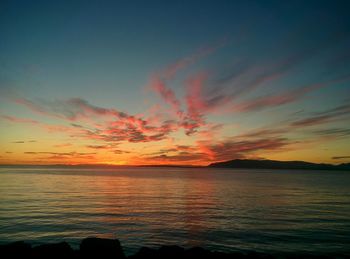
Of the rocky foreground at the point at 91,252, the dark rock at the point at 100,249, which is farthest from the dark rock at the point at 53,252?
the dark rock at the point at 100,249

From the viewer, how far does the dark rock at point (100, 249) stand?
17484 mm

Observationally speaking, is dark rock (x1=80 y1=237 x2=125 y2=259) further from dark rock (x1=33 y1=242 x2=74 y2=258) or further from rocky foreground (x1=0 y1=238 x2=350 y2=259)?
dark rock (x1=33 y1=242 x2=74 y2=258)

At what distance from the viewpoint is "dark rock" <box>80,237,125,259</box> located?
1748 cm

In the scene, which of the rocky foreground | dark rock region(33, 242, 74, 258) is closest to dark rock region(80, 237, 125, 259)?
the rocky foreground

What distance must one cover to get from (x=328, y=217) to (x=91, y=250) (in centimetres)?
3352

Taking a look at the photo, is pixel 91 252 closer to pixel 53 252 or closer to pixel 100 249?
pixel 100 249

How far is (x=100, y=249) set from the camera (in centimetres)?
1772

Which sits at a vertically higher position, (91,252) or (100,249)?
(100,249)

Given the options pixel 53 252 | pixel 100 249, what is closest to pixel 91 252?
pixel 100 249

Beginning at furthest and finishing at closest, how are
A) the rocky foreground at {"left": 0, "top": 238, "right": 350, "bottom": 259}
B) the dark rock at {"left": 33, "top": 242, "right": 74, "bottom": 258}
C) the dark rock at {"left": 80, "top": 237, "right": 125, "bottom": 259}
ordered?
the dark rock at {"left": 80, "top": 237, "right": 125, "bottom": 259}
the rocky foreground at {"left": 0, "top": 238, "right": 350, "bottom": 259}
the dark rock at {"left": 33, "top": 242, "right": 74, "bottom": 258}

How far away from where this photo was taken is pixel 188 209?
4281cm

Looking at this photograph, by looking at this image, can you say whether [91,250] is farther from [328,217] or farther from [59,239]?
[328,217]

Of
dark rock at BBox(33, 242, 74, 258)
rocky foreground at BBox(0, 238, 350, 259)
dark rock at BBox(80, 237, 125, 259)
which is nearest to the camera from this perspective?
dark rock at BBox(33, 242, 74, 258)

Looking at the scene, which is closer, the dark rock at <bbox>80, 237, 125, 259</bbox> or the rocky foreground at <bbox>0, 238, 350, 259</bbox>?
the rocky foreground at <bbox>0, 238, 350, 259</bbox>
